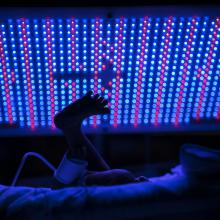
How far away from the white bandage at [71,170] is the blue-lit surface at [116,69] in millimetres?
147

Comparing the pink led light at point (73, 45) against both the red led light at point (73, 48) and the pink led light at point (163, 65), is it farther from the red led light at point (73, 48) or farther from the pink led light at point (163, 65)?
the pink led light at point (163, 65)

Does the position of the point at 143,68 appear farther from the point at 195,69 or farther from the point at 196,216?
the point at 196,216

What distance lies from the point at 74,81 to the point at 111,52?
0.12 metres

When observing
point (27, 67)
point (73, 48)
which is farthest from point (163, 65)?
point (27, 67)

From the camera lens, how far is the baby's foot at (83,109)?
0.70m

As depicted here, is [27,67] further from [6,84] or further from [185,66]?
[185,66]

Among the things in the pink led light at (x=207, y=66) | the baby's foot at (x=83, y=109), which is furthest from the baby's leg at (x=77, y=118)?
the pink led light at (x=207, y=66)

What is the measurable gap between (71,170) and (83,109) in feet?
0.45

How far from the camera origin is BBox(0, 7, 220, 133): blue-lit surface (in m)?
0.69

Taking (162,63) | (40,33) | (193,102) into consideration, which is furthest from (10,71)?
(193,102)

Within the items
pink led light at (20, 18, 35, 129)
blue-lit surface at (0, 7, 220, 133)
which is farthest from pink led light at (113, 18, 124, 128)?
pink led light at (20, 18, 35, 129)

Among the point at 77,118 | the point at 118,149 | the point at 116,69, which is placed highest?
the point at 116,69

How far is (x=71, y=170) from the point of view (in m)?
0.69

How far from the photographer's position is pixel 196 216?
55 centimetres
